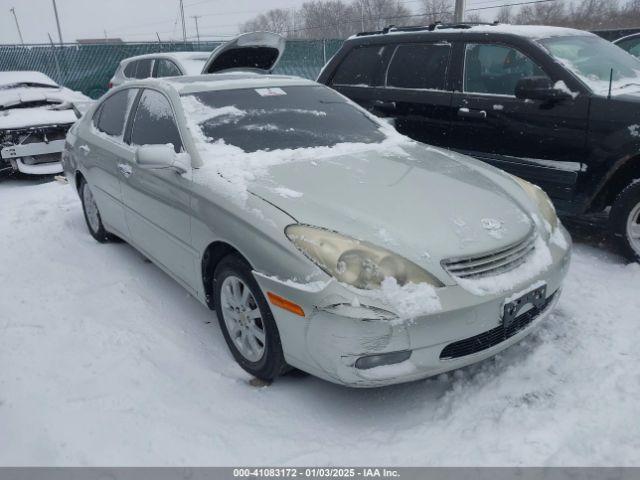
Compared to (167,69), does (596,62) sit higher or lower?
higher

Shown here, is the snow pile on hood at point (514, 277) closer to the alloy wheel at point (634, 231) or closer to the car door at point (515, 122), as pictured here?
the alloy wheel at point (634, 231)

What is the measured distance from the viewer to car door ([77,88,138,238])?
3990 mm

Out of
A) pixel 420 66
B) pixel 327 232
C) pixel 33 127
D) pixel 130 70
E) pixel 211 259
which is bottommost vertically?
pixel 33 127

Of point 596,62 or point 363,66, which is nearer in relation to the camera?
point 596,62

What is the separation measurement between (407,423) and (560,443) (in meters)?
0.67

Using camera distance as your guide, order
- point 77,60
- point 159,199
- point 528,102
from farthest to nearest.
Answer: point 77,60 → point 528,102 → point 159,199

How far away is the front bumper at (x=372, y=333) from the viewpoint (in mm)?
2193

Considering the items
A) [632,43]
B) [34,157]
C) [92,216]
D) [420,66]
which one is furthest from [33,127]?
[632,43]

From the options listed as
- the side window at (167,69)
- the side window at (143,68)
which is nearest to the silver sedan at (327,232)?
the side window at (167,69)

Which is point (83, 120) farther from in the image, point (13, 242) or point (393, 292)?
point (393, 292)

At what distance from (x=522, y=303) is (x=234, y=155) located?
179 cm

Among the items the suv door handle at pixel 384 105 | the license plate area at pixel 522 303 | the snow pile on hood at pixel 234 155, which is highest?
the snow pile on hood at pixel 234 155

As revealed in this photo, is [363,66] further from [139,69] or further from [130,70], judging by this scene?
[130,70]

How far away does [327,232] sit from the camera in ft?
7.79
